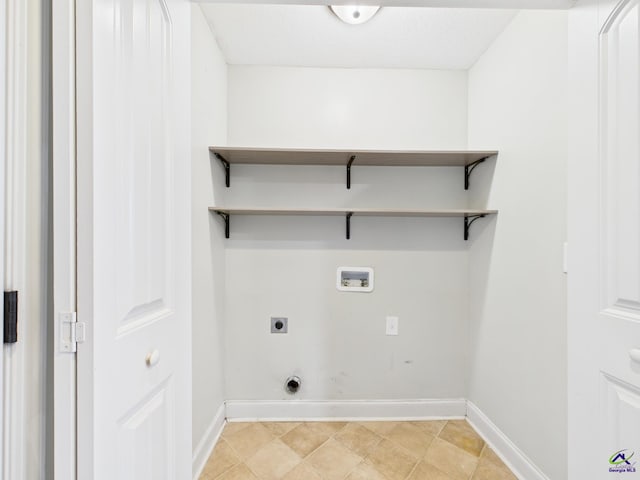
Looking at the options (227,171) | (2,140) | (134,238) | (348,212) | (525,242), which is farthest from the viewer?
(227,171)

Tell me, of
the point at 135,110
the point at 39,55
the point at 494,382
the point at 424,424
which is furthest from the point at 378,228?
the point at 39,55

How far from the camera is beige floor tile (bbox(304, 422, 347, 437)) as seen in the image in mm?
1898

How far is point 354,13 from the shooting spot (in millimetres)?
1594

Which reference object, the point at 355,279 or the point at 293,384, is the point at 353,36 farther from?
the point at 293,384

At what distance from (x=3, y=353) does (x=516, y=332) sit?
1.92 meters

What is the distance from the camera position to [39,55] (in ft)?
2.03

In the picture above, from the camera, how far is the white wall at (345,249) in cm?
206

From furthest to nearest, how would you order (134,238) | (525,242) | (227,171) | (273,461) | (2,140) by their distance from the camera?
1. (227,171)
2. (273,461)
3. (525,242)
4. (134,238)
5. (2,140)

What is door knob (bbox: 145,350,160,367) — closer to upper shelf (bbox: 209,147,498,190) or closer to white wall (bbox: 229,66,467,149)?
upper shelf (bbox: 209,147,498,190)

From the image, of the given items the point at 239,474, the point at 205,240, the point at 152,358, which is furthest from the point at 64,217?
the point at 239,474

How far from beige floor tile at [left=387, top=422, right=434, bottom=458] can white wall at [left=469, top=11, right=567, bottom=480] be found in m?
0.41

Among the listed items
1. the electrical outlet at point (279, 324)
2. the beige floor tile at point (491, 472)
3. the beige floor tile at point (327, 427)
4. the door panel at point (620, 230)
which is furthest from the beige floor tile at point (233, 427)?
the door panel at point (620, 230)

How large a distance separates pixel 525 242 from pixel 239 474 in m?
1.84

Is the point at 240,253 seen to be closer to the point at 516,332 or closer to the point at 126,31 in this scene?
the point at 126,31
